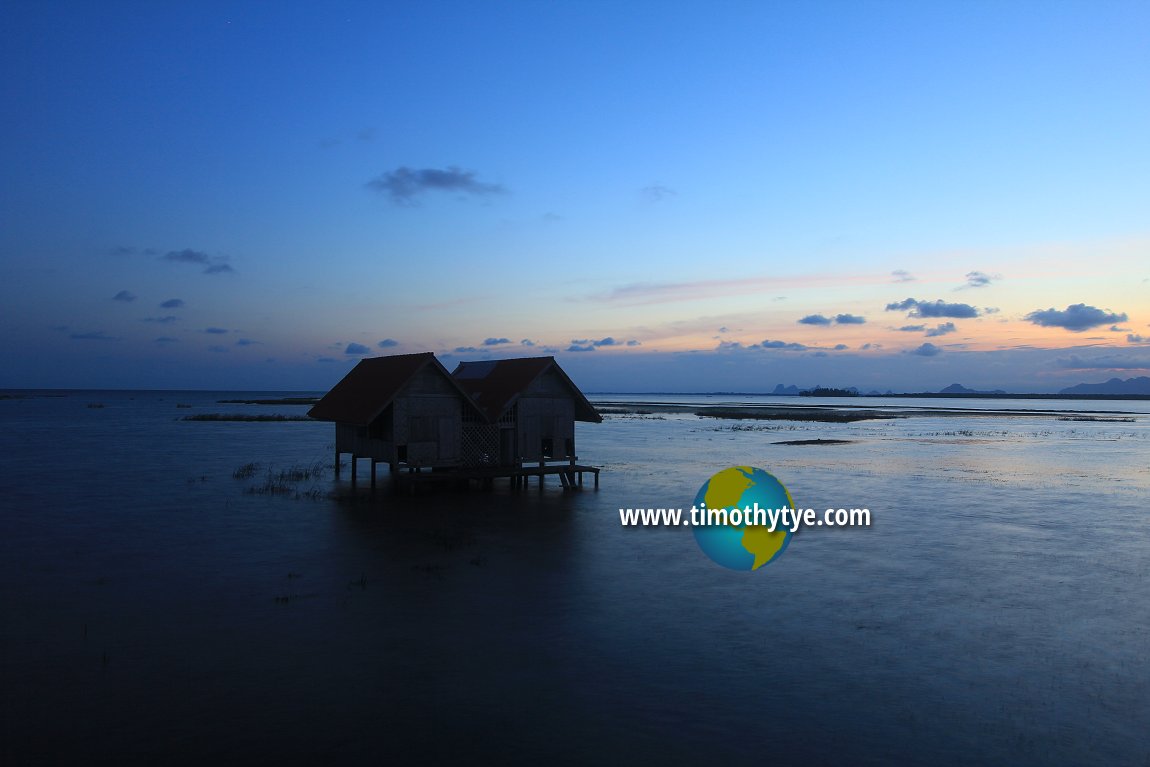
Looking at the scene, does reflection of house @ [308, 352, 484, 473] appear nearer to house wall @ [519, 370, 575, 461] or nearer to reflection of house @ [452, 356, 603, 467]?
reflection of house @ [452, 356, 603, 467]

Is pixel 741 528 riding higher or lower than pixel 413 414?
lower

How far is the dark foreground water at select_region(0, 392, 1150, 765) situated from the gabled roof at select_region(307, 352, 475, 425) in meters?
3.59

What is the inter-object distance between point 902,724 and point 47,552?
19313 mm

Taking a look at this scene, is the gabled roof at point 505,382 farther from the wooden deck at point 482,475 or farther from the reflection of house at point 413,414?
the wooden deck at point 482,475

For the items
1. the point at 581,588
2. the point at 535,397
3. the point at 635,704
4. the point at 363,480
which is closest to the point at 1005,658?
the point at 635,704

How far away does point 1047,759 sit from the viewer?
8.95m

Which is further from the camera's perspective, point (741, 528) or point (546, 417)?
point (546, 417)

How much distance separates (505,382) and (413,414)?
447 centimetres

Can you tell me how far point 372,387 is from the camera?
30.3 meters

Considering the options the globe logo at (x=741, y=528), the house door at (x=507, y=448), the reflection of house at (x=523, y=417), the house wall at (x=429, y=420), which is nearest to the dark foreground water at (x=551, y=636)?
the globe logo at (x=741, y=528)

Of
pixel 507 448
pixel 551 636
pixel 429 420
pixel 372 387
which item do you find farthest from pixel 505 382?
pixel 551 636

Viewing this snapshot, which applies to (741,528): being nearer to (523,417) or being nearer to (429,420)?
(523,417)

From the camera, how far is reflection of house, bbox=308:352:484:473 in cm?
2803

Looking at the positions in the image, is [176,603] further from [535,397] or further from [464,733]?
[535,397]
